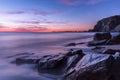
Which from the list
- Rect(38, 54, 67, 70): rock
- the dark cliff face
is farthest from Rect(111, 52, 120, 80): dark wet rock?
the dark cliff face

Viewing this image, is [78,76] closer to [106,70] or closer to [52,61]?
[106,70]

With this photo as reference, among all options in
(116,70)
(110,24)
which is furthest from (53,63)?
(110,24)

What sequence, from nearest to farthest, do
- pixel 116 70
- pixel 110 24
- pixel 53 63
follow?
pixel 116 70, pixel 53 63, pixel 110 24

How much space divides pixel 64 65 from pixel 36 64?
2214 millimetres

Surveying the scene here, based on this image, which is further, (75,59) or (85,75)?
(75,59)

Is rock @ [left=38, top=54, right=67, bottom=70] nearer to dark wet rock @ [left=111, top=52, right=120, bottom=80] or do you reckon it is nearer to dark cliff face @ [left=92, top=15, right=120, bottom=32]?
dark wet rock @ [left=111, top=52, right=120, bottom=80]

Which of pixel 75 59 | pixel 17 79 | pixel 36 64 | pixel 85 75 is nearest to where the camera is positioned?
pixel 85 75

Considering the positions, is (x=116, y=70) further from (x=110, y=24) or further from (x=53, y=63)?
(x=110, y=24)

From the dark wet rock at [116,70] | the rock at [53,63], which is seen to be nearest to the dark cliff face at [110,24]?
the rock at [53,63]

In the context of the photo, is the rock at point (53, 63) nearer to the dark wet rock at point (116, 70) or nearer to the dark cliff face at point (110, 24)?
the dark wet rock at point (116, 70)

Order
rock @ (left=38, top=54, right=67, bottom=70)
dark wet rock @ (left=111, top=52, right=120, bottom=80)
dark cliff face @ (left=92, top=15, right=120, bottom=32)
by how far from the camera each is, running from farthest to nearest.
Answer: dark cliff face @ (left=92, top=15, right=120, bottom=32), rock @ (left=38, top=54, right=67, bottom=70), dark wet rock @ (left=111, top=52, right=120, bottom=80)

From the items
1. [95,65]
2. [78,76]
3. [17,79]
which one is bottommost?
[17,79]

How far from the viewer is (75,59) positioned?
33.4ft

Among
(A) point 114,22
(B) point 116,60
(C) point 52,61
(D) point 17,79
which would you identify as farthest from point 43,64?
(A) point 114,22
